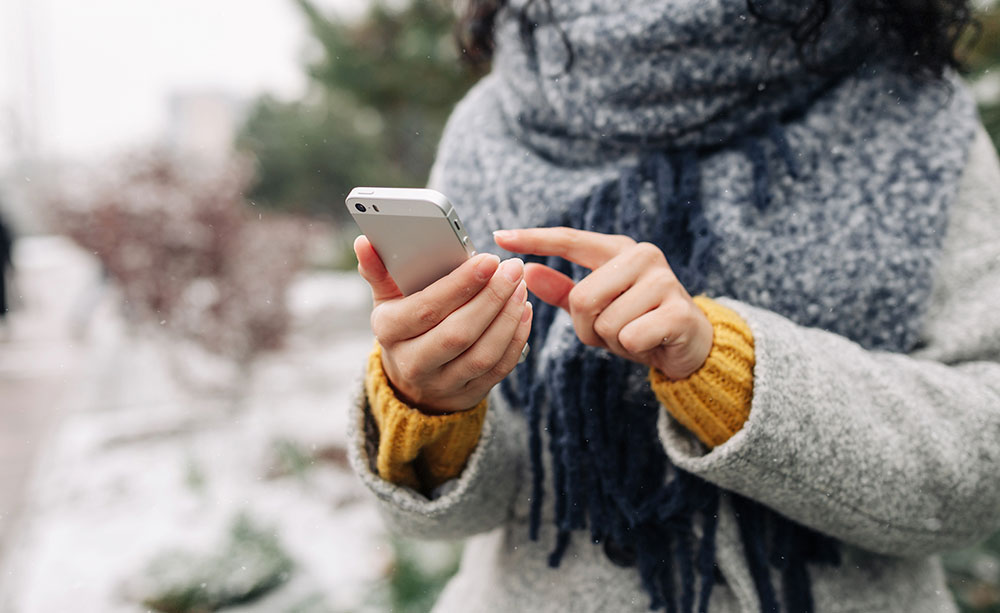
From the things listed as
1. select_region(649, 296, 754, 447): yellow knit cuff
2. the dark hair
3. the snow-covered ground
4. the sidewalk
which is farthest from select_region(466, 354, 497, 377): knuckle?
the sidewalk

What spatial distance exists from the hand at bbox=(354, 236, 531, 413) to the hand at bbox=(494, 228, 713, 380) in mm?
68

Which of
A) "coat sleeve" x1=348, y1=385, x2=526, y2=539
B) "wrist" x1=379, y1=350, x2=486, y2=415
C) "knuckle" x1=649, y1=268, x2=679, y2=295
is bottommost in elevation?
"coat sleeve" x1=348, y1=385, x2=526, y2=539

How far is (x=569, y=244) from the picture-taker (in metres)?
0.71

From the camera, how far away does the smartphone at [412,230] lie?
0.59m

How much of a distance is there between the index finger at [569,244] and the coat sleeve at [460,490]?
265 mm

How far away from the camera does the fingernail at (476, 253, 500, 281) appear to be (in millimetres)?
609

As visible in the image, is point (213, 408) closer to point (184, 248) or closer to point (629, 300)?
point (184, 248)

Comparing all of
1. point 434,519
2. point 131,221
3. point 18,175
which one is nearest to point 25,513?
point 131,221

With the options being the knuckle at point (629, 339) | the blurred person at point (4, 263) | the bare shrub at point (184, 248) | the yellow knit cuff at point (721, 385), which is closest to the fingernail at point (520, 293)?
the knuckle at point (629, 339)

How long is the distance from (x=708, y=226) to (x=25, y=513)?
12.1 ft

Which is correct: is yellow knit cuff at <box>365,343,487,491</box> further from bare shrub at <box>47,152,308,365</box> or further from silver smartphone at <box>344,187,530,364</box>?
bare shrub at <box>47,152,308,365</box>

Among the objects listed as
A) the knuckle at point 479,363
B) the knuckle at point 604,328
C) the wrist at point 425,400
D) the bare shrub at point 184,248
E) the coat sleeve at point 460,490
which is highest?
the knuckle at point 604,328

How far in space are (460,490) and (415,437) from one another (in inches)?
5.2

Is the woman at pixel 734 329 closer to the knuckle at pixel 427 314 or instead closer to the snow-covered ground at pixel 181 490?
the knuckle at pixel 427 314
